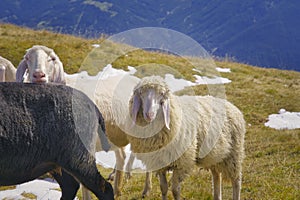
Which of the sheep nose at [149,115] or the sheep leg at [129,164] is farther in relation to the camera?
the sheep leg at [129,164]

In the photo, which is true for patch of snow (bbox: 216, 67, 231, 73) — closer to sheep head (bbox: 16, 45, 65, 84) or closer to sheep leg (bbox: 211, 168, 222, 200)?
sheep leg (bbox: 211, 168, 222, 200)

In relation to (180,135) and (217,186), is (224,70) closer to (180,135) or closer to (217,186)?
(217,186)

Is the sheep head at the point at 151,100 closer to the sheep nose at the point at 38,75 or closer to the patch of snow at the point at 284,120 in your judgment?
the sheep nose at the point at 38,75

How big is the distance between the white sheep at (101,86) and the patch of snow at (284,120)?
7.74 m

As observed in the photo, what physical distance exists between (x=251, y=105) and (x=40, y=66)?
37.8ft

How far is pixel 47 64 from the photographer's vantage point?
6.14m

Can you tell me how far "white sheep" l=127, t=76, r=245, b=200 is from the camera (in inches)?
231

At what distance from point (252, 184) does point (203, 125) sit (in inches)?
75.1

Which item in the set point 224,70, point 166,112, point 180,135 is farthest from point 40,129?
point 224,70

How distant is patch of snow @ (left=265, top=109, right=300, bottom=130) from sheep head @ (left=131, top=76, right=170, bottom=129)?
8.47 metres

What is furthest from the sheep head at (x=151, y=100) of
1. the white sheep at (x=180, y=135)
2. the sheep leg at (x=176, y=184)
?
the sheep leg at (x=176, y=184)

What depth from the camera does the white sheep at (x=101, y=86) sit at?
19.6 feet

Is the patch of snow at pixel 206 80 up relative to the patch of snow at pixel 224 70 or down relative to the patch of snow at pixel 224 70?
down

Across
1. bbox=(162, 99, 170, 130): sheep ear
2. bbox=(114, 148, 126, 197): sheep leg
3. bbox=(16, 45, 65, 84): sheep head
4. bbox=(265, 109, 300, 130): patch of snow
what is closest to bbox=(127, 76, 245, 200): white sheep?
bbox=(162, 99, 170, 130): sheep ear
